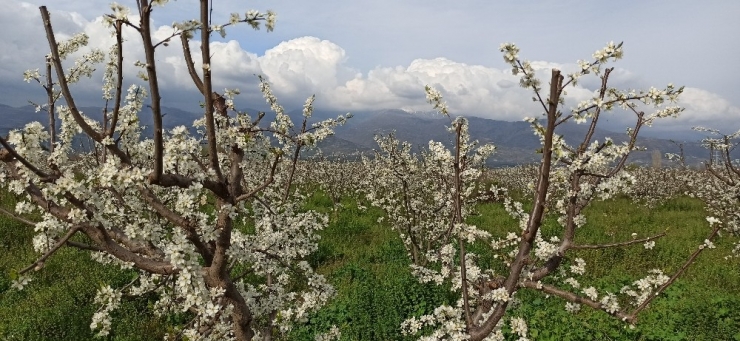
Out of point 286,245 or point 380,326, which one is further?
point 380,326

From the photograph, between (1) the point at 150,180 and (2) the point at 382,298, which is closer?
(1) the point at 150,180

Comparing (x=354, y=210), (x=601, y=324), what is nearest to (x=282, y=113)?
(x=601, y=324)

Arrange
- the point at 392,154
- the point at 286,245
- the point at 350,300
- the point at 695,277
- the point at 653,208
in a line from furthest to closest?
the point at 653,208
the point at 695,277
the point at 392,154
the point at 350,300
the point at 286,245

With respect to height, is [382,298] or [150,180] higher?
[150,180]

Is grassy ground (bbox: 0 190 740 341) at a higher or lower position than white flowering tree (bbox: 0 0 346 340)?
lower

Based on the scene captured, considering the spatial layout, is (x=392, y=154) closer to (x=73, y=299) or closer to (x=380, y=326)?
(x=380, y=326)

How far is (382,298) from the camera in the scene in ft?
33.9

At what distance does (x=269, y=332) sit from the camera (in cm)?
441

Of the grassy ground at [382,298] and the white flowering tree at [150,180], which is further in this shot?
the grassy ground at [382,298]

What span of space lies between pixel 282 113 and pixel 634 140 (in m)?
4.21

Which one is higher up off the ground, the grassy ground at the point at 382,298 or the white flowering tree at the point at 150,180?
the white flowering tree at the point at 150,180

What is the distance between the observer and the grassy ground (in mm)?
9008

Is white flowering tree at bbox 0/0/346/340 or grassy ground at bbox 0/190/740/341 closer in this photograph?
white flowering tree at bbox 0/0/346/340

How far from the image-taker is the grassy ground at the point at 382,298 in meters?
9.01
